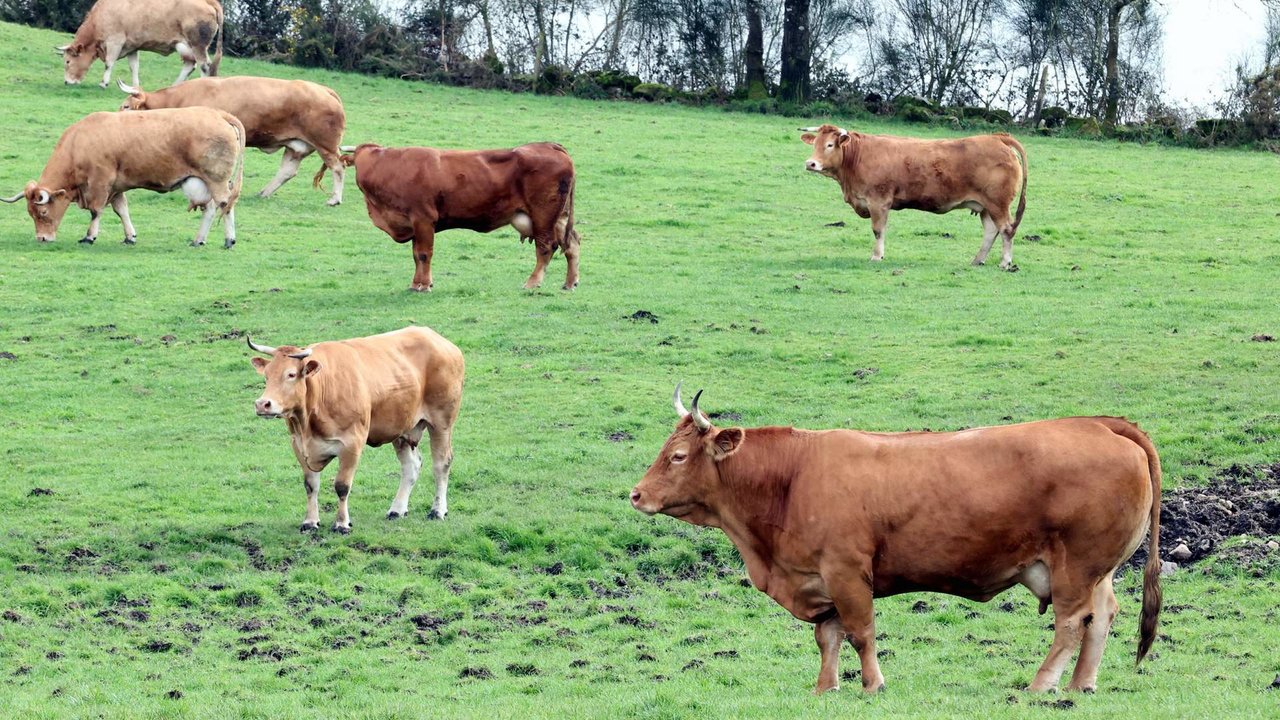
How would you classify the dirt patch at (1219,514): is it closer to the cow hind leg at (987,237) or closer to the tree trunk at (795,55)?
the cow hind leg at (987,237)

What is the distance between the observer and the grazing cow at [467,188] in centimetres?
2212

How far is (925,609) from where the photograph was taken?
471 inches

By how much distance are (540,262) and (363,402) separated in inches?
374

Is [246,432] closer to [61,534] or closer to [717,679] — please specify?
[61,534]

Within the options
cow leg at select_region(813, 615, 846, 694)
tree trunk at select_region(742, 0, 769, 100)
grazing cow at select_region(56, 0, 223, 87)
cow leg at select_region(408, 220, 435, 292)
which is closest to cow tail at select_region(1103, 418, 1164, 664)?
cow leg at select_region(813, 615, 846, 694)

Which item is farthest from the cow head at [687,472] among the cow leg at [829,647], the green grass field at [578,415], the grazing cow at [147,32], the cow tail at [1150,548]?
the grazing cow at [147,32]

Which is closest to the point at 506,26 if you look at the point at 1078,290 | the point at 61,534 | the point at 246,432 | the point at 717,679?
the point at 1078,290

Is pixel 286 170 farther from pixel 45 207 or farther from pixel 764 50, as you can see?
pixel 764 50

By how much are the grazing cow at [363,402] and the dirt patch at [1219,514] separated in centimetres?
618

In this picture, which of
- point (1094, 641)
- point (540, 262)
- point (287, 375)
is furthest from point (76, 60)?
point (1094, 641)

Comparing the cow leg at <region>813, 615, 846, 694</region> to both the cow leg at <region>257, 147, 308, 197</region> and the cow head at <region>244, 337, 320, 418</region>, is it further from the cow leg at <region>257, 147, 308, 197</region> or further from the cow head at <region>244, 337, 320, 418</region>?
the cow leg at <region>257, 147, 308, 197</region>

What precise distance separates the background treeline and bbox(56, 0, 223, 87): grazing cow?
25.4 ft

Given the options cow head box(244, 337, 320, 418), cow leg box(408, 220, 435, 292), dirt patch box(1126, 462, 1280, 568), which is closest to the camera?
dirt patch box(1126, 462, 1280, 568)

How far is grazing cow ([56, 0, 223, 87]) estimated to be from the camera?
3494 cm
